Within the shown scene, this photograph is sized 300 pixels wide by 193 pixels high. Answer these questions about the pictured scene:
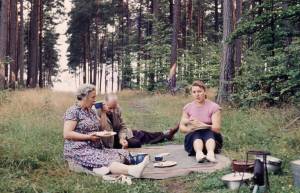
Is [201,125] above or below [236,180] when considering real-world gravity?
above

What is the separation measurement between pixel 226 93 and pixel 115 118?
617cm

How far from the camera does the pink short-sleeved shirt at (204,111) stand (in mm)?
7934

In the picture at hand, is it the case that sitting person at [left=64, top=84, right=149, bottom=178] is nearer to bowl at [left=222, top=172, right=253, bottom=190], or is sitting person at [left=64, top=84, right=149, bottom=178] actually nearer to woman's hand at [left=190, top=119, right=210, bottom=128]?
woman's hand at [left=190, top=119, right=210, bottom=128]

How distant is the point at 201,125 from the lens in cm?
767

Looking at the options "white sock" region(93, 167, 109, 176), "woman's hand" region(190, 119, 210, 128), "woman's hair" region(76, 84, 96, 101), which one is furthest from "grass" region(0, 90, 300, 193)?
"woman's hair" region(76, 84, 96, 101)

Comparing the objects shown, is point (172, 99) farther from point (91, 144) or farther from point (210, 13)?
point (210, 13)

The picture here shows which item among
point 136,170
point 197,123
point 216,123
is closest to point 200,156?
Result: point 197,123

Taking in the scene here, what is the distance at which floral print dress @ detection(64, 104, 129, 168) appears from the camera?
6.73 metres

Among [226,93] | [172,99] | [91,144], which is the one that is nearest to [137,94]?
[172,99]

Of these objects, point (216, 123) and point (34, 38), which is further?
point (34, 38)

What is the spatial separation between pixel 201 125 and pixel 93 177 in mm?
2222

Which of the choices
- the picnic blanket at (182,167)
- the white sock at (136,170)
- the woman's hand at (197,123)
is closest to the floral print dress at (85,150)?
the white sock at (136,170)

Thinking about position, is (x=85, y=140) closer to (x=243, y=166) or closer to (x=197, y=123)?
(x=197, y=123)

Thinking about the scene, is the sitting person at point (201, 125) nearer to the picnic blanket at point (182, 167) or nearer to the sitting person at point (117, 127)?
the picnic blanket at point (182, 167)
